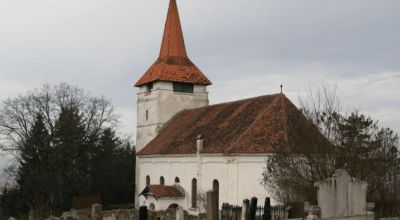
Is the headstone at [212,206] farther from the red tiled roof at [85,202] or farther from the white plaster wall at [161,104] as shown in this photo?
the white plaster wall at [161,104]

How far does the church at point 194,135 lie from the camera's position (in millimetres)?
28656

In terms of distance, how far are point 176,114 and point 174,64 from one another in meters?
4.31

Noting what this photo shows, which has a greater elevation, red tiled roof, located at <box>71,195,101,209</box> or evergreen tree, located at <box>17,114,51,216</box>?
evergreen tree, located at <box>17,114,51,216</box>

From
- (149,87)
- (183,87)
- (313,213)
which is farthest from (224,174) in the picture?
(313,213)

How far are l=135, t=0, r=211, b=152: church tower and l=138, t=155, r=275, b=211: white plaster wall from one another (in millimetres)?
6857

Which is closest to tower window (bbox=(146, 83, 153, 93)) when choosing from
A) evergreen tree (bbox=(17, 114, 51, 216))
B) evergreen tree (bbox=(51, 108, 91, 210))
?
evergreen tree (bbox=(51, 108, 91, 210))

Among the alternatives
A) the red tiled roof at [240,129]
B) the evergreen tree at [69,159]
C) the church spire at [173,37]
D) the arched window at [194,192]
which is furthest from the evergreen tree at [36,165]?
the arched window at [194,192]

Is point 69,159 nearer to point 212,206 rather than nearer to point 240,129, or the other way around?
point 240,129

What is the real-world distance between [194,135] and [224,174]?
5857mm

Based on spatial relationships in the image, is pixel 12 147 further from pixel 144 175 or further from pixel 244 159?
pixel 244 159

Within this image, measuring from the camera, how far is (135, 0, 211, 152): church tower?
42.6 meters

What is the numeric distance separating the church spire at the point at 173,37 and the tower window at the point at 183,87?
2.93 metres

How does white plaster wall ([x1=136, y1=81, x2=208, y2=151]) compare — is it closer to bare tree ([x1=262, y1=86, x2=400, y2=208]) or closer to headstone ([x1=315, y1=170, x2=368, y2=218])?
bare tree ([x1=262, y1=86, x2=400, y2=208])

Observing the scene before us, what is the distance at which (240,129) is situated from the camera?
1219 inches
